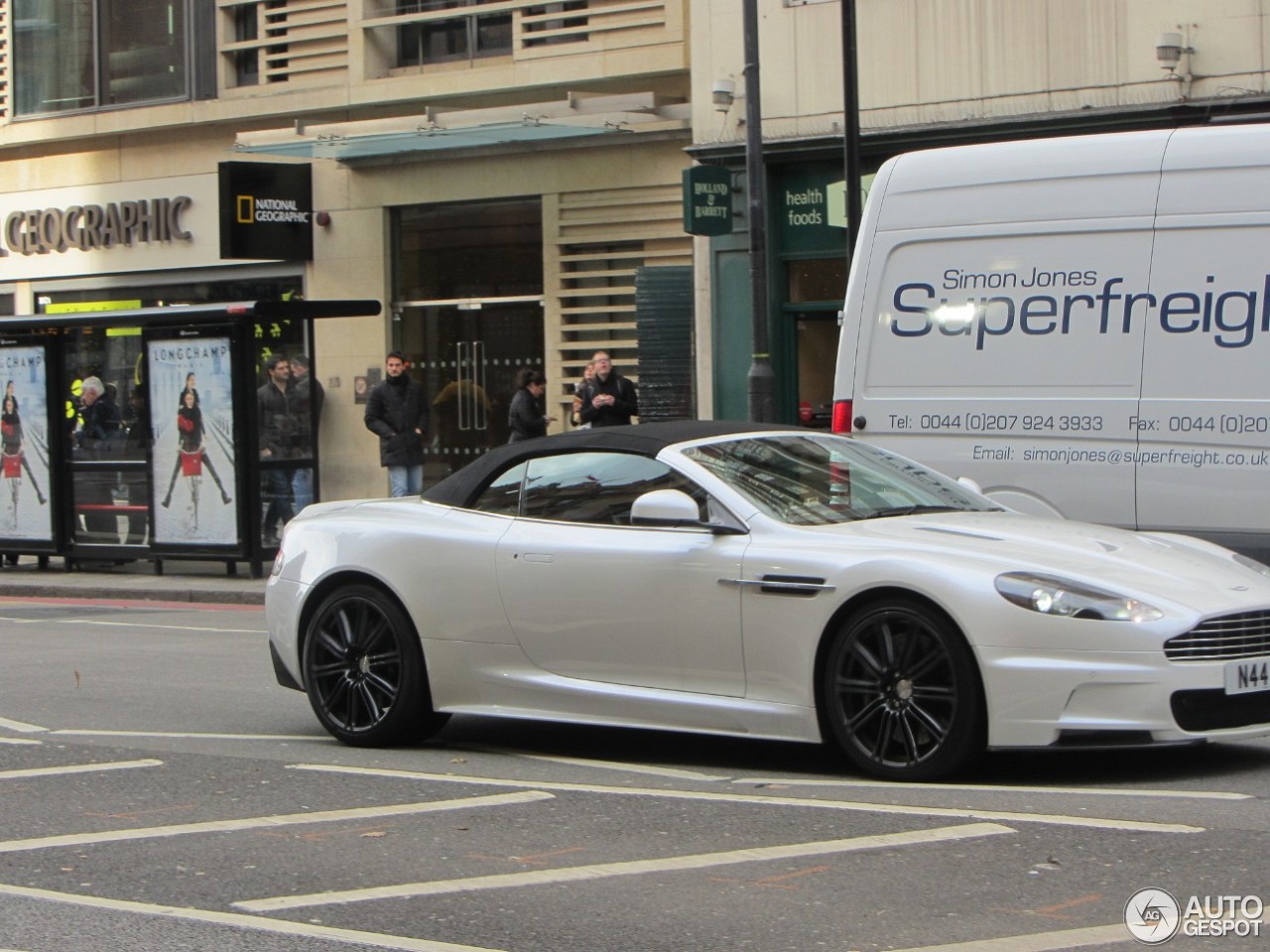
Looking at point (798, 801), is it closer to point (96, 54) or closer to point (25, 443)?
point (25, 443)

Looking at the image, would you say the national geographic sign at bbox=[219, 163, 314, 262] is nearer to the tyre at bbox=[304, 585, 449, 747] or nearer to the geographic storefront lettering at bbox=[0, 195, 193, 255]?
the geographic storefront lettering at bbox=[0, 195, 193, 255]

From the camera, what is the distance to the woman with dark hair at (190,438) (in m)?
18.4

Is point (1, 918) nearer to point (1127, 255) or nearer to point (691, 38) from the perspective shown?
point (1127, 255)

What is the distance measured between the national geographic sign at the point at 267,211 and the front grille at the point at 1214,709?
18202 mm

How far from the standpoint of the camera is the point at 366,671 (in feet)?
27.8

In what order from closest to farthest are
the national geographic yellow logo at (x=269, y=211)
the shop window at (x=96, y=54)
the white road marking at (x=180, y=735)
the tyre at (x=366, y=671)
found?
the tyre at (x=366, y=671) < the white road marking at (x=180, y=735) < the national geographic yellow logo at (x=269, y=211) < the shop window at (x=96, y=54)

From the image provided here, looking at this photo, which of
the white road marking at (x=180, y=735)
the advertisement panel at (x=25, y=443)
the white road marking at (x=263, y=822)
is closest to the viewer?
the white road marking at (x=263, y=822)

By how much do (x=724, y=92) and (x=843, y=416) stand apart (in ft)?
32.9

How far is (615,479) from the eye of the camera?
8.04 m

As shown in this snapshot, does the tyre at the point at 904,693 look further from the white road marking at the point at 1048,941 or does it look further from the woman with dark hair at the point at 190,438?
the woman with dark hair at the point at 190,438

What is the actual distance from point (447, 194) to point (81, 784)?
16.2 metres

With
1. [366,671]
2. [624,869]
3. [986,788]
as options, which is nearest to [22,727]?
[366,671]

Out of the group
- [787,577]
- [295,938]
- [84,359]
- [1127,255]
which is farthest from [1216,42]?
[295,938]

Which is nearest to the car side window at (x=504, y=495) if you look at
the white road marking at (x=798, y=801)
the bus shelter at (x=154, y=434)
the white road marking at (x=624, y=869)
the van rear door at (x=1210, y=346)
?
the white road marking at (x=798, y=801)
